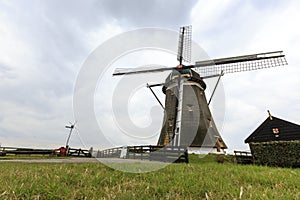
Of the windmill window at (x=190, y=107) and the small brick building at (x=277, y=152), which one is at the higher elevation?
the windmill window at (x=190, y=107)

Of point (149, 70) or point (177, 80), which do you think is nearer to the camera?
point (177, 80)

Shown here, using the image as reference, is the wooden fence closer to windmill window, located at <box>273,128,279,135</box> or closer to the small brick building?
the small brick building

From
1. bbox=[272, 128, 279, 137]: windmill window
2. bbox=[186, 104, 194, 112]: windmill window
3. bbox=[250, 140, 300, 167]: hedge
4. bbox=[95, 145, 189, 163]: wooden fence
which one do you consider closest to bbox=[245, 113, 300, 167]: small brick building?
bbox=[250, 140, 300, 167]: hedge

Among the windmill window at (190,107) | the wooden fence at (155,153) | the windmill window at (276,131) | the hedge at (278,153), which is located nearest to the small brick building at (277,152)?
the hedge at (278,153)

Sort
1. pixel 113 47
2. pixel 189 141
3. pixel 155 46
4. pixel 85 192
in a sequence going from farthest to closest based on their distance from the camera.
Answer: pixel 189 141
pixel 155 46
pixel 113 47
pixel 85 192

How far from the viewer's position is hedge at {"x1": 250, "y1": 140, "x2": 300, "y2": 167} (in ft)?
39.3

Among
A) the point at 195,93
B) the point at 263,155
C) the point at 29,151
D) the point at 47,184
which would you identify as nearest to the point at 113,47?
the point at 47,184

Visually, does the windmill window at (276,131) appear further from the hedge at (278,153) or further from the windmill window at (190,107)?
the windmill window at (190,107)

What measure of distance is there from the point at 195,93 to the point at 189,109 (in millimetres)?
2150

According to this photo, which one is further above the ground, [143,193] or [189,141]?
[189,141]

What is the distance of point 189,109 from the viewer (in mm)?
20859

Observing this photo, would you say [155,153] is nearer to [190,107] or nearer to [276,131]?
[190,107]

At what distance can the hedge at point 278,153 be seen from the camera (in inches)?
471

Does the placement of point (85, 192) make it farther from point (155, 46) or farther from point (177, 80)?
point (177, 80)
